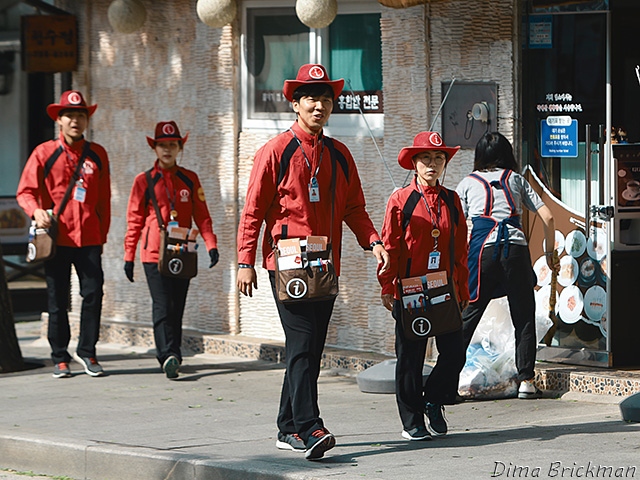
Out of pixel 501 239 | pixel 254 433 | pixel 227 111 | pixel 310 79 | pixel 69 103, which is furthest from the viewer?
pixel 227 111

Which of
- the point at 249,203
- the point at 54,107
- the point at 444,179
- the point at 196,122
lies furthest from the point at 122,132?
the point at 249,203

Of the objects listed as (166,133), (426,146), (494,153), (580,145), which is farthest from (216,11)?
(426,146)

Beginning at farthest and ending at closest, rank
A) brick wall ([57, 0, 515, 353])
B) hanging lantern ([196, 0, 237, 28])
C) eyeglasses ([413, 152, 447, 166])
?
hanging lantern ([196, 0, 237, 28]) < brick wall ([57, 0, 515, 353]) < eyeglasses ([413, 152, 447, 166])

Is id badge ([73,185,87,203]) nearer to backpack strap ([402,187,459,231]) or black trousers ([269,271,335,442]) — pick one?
black trousers ([269,271,335,442])

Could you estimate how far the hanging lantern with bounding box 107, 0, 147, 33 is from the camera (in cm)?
1166

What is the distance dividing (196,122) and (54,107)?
164 cm

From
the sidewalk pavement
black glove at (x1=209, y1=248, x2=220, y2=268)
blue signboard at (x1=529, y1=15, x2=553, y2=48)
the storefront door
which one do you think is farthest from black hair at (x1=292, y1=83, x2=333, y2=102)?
black glove at (x1=209, y1=248, x2=220, y2=268)

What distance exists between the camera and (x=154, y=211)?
403 inches

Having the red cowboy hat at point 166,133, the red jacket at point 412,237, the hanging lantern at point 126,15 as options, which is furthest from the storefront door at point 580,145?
the hanging lantern at point 126,15

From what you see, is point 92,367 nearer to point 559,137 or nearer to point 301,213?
point 301,213

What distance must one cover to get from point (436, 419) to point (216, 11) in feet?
15.0

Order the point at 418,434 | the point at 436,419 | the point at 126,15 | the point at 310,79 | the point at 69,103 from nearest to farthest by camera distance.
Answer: the point at 310,79, the point at 418,434, the point at 436,419, the point at 69,103, the point at 126,15

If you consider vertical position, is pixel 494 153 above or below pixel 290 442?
above

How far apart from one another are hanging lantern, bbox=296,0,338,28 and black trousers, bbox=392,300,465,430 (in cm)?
335
